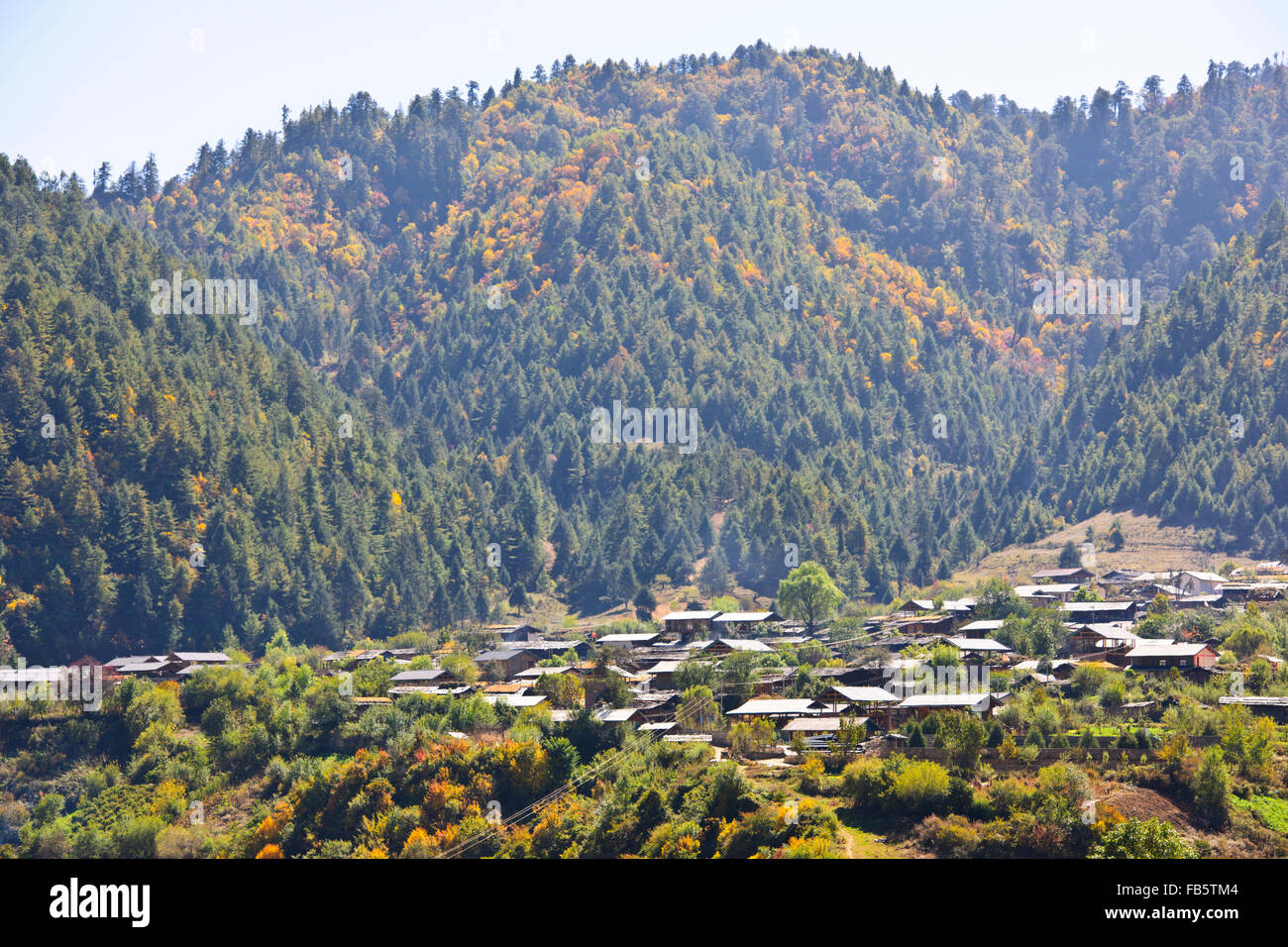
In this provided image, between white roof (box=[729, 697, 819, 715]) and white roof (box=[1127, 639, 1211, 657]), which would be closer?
white roof (box=[729, 697, 819, 715])

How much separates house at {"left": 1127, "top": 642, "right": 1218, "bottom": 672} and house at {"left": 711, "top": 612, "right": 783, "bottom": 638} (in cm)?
4656

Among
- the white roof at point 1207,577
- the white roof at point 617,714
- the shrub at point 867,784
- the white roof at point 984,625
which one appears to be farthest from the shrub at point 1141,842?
the white roof at point 1207,577

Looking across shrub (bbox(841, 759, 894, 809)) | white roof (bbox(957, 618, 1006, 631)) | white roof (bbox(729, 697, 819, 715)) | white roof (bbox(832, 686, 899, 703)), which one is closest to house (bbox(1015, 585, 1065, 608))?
white roof (bbox(957, 618, 1006, 631))

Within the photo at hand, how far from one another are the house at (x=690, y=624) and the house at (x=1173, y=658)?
47.5m

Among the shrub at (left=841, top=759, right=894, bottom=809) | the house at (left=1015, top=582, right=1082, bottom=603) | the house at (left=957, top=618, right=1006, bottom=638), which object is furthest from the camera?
the house at (left=1015, top=582, right=1082, bottom=603)

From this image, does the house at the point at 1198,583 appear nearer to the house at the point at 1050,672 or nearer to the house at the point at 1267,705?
the house at the point at 1050,672

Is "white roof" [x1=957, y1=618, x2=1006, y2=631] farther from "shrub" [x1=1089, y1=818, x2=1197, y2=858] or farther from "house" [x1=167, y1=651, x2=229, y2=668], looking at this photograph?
"house" [x1=167, y1=651, x2=229, y2=668]

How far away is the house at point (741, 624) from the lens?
138 metres

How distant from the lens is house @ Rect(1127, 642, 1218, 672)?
9206cm

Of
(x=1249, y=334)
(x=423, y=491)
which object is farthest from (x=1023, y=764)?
(x=1249, y=334)

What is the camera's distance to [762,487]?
194 meters

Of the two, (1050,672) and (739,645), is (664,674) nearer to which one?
(739,645)

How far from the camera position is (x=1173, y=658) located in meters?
92.8
